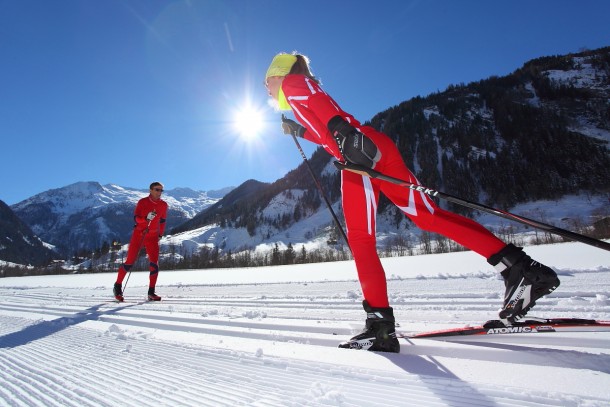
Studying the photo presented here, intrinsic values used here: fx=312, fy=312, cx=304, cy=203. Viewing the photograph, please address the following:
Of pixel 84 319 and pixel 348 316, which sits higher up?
pixel 348 316

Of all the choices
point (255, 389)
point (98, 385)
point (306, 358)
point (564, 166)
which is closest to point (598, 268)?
point (306, 358)

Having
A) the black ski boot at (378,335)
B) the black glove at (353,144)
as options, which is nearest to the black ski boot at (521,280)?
the black ski boot at (378,335)

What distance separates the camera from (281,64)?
237 cm

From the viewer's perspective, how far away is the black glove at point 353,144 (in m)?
1.82

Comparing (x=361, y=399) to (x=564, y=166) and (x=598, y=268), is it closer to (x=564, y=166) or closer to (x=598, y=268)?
(x=598, y=268)

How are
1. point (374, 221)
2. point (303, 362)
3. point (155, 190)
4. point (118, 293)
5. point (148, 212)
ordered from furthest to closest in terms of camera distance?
point (155, 190) < point (148, 212) < point (118, 293) < point (374, 221) < point (303, 362)

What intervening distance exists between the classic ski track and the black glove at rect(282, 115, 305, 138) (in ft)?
5.41

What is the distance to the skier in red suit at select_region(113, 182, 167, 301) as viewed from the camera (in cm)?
580

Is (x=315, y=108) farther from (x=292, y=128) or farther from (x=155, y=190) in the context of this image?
(x=155, y=190)

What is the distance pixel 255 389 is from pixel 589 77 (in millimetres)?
92468

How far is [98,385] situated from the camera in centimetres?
144

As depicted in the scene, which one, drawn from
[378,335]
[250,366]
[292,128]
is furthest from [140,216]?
[378,335]

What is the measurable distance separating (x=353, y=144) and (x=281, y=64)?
101 centimetres

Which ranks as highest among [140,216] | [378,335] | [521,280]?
[140,216]
